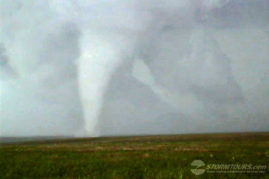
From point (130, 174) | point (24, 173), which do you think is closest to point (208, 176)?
point (130, 174)

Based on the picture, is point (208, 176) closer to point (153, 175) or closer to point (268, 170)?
point (153, 175)

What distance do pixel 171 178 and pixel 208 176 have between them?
229cm

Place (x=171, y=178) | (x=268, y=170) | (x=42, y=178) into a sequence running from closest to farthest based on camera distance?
(x=171, y=178) → (x=42, y=178) → (x=268, y=170)

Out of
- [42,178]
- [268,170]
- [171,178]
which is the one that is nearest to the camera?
[171,178]

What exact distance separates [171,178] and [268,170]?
277 inches

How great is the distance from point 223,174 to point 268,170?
3492mm

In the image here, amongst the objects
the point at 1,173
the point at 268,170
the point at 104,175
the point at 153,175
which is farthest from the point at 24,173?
the point at 268,170

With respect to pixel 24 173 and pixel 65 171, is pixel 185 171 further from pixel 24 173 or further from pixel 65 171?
pixel 24 173

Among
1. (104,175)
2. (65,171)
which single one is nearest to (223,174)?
(104,175)

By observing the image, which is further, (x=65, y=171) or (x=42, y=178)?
(x=65, y=171)

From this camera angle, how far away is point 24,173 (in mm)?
17938

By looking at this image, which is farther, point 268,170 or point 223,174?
point 268,170

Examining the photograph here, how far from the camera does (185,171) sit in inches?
651

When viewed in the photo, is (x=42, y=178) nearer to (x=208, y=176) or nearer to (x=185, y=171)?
(x=185, y=171)
